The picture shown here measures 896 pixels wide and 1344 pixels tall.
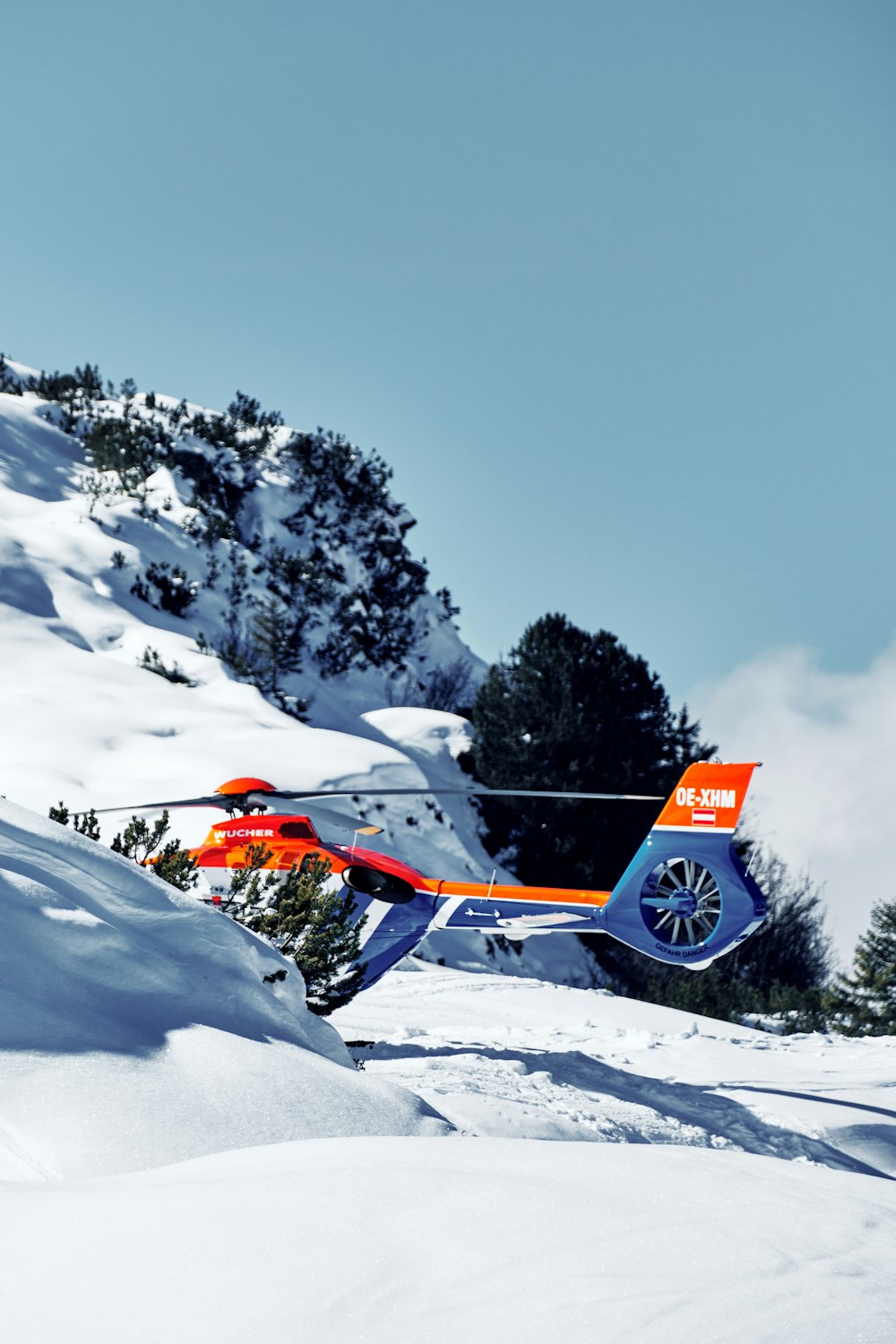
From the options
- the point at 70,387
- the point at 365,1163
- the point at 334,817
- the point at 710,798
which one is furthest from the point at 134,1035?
the point at 70,387

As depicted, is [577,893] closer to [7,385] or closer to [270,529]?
[270,529]

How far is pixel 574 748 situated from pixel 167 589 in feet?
38.4

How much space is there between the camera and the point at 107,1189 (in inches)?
99.0

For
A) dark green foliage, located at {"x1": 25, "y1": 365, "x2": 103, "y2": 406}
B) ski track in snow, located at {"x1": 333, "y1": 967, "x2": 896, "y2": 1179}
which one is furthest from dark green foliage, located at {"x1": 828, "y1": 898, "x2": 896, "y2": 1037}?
dark green foliage, located at {"x1": 25, "y1": 365, "x2": 103, "y2": 406}

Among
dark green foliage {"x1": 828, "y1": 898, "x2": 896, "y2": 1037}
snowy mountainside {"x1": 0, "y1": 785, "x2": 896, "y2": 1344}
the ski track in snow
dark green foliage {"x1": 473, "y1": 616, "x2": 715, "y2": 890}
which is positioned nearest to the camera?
snowy mountainside {"x1": 0, "y1": 785, "x2": 896, "y2": 1344}

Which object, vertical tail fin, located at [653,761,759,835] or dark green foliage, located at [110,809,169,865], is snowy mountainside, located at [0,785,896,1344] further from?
vertical tail fin, located at [653,761,759,835]

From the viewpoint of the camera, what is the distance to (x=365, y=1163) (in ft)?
8.88

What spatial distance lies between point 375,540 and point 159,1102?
120 feet

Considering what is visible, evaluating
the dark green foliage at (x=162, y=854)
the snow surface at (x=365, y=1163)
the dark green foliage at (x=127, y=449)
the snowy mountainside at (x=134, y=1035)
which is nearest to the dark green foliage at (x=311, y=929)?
the dark green foliage at (x=162, y=854)

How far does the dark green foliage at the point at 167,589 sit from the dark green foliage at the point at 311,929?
71.8 ft

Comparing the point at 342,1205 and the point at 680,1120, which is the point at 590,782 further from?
the point at 342,1205

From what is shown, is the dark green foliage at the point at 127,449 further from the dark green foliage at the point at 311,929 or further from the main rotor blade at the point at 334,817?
the dark green foliage at the point at 311,929

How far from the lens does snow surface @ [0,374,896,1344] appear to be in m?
1.93

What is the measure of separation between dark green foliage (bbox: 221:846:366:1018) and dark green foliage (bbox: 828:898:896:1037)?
11.3 m
